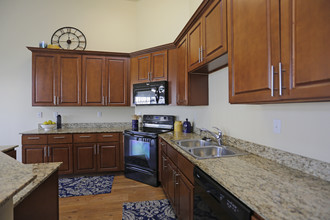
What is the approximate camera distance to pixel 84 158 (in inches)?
123

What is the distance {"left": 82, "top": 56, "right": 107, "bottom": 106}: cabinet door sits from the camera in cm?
336

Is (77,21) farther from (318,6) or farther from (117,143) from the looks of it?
(318,6)

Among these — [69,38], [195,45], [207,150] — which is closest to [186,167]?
[207,150]

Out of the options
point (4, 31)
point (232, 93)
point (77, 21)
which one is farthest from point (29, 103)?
point (232, 93)

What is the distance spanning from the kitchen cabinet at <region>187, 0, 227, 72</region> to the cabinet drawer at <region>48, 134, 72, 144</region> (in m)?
2.47

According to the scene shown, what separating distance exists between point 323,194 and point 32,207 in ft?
5.40

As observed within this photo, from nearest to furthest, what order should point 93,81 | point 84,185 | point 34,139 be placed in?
point 84,185 → point 34,139 → point 93,81

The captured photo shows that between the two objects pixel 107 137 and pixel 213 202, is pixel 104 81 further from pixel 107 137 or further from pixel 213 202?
pixel 213 202

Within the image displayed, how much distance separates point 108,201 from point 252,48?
2.45m

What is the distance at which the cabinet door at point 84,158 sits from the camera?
Result: 10.2 ft

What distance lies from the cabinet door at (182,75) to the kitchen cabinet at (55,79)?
197 centimetres

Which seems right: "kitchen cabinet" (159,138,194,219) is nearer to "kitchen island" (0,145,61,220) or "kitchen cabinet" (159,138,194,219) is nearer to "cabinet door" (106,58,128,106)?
"kitchen island" (0,145,61,220)

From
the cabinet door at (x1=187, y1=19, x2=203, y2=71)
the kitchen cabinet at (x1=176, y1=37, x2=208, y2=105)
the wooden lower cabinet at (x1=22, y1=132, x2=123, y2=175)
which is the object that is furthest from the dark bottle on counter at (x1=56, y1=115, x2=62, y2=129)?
the cabinet door at (x1=187, y1=19, x2=203, y2=71)

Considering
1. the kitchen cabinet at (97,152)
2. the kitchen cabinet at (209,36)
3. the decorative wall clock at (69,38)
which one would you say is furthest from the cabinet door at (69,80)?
the kitchen cabinet at (209,36)
